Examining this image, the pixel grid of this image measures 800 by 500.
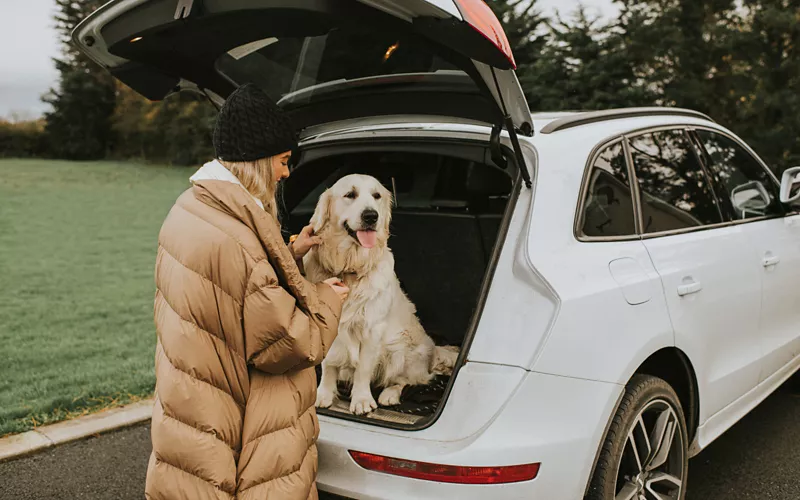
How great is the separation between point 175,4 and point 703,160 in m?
2.73

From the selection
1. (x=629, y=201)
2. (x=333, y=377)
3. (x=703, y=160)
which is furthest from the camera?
(x=703, y=160)

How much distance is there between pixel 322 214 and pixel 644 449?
176cm

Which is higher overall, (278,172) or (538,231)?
(278,172)

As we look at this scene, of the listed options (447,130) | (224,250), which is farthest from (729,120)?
(224,250)

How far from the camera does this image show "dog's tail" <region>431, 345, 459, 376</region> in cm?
342

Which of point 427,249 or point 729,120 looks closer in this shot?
point 427,249

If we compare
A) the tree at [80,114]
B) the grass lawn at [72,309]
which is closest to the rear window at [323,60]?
the grass lawn at [72,309]

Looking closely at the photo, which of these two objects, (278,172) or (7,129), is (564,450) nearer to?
(278,172)

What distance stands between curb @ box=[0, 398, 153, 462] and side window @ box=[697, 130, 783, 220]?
3.79 meters

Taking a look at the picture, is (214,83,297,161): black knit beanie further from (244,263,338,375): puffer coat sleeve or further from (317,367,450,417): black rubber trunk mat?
(317,367,450,417): black rubber trunk mat

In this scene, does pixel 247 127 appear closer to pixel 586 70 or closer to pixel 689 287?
pixel 689 287

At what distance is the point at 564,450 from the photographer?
2.08 metres

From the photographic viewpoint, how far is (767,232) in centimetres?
355

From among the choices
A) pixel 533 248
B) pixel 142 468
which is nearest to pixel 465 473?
pixel 533 248
